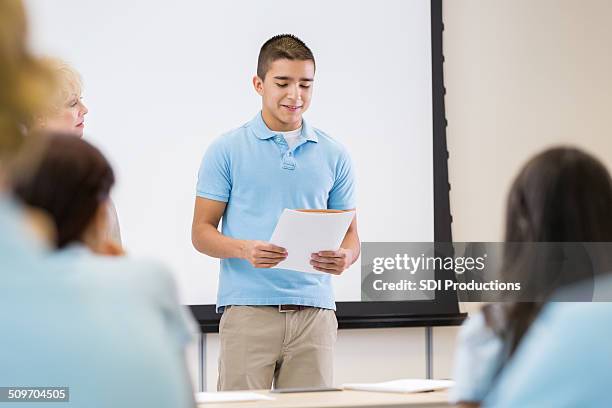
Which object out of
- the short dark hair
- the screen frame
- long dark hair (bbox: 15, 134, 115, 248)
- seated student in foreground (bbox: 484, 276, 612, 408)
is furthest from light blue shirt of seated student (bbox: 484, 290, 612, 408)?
the screen frame

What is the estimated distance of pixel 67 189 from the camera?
1109 mm

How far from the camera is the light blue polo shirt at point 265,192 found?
9.55 ft

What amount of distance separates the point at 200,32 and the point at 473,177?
1.43 meters

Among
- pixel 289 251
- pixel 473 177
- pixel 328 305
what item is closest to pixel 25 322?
pixel 289 251

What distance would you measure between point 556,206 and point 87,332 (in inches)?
29.3

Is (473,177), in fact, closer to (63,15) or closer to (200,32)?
(200,32)

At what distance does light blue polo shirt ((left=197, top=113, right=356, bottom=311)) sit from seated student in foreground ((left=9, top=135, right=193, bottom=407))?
183cm

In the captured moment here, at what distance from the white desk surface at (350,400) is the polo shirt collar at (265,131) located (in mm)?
1015

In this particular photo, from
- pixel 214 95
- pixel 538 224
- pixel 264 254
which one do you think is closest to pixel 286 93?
pixel 264 254

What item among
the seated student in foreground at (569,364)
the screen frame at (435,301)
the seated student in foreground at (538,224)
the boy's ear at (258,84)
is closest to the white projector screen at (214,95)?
the screen frame at (435,301)

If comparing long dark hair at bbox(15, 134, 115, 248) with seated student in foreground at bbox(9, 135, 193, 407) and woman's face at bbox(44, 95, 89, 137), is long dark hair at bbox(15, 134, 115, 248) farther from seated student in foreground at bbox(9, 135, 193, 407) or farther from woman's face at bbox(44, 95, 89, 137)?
woman's face at bbox(44, 95, 89, 137)

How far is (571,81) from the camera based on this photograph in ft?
14.6

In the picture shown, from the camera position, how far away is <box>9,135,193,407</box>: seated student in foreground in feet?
2.98

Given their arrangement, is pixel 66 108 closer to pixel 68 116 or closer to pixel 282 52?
pixel 68 116
